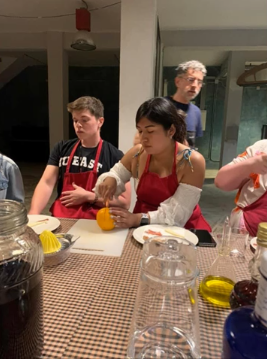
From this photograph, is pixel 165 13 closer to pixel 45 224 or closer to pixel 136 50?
pixel 136 50

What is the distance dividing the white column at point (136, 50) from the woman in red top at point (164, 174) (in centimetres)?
125

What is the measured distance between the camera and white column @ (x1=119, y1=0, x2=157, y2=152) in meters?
2.53

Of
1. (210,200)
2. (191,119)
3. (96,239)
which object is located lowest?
(210,200)

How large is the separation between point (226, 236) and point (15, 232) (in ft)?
1.90

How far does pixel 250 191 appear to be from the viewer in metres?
1.39

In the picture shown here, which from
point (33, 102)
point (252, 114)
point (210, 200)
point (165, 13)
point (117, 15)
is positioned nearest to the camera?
point (165, 13)

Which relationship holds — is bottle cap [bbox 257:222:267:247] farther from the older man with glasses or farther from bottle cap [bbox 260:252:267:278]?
the older man with glasses

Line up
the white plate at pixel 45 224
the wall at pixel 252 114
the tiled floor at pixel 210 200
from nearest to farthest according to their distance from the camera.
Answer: the white plate at pixel 45 224 → the tiled floor at pixel 210 200 → the wall at pixel 252 114

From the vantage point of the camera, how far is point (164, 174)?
4.69 feet

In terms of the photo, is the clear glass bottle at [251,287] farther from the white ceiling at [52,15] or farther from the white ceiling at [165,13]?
the white ceiling at [52,15]

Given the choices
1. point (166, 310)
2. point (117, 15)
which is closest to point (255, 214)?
point (166, 310)

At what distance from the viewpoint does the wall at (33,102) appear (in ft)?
27.0

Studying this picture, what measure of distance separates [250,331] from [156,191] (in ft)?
3.32

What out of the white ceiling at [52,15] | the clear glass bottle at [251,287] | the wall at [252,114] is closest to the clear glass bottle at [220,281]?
the clear glass bottle at [251,287]
